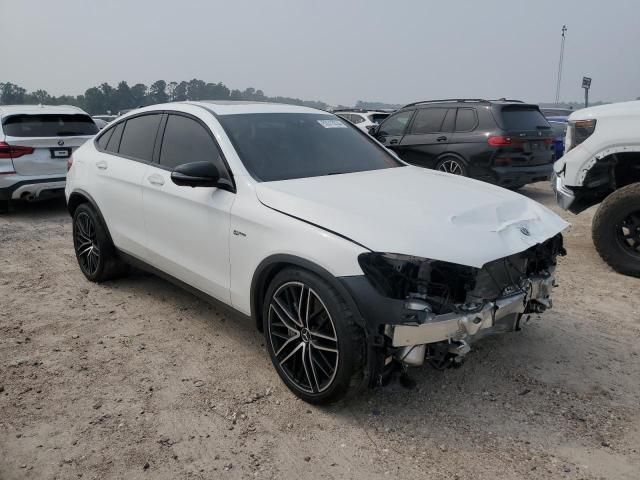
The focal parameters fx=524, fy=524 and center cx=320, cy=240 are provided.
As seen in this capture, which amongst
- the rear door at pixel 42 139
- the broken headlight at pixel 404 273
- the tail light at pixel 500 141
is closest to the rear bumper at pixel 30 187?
→ the rear door at pixel 42 139

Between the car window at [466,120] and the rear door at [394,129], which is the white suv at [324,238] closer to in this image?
the car window at [466,120]

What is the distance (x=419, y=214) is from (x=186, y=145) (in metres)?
1.95

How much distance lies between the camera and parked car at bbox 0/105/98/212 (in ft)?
25.3

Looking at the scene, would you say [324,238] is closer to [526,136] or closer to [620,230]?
[620,230]

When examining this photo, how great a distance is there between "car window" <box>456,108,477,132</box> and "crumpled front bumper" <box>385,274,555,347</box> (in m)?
6.46

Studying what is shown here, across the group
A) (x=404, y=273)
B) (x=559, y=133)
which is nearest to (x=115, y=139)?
(x=404, y=273)

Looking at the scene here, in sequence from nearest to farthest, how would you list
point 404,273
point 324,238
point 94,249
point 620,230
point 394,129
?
point 404,273, point 324,238, point 94,249, point 620,230, point 394,129

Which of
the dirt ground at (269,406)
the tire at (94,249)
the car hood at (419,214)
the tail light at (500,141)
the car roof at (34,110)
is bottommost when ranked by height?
the dirt ground at (269,406)

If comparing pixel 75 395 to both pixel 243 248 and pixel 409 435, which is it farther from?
pixel 409 435

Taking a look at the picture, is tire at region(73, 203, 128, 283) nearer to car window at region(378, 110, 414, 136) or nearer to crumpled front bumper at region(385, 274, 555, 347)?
crumpled front bumper at region(385, 274, 555, 347)

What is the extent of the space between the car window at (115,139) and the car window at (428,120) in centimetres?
604

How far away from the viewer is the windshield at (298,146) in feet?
11.6

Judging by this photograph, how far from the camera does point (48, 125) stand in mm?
8211

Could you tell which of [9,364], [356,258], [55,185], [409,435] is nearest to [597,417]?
[409,435]
